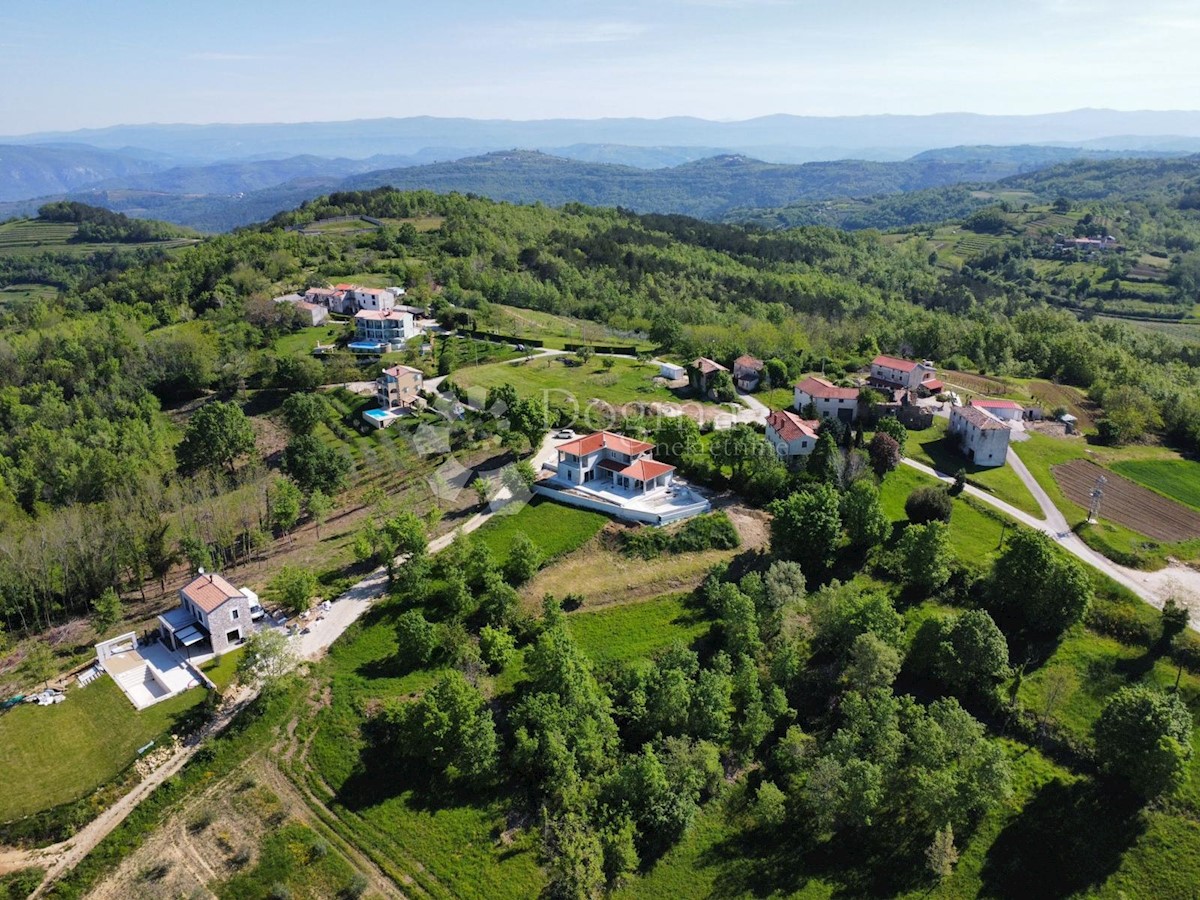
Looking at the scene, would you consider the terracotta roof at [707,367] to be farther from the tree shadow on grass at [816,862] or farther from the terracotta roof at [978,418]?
the tree shadow on grass at [816,862]

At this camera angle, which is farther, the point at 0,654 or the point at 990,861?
the point at 0,654

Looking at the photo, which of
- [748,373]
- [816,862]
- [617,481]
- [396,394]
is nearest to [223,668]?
[617,481]

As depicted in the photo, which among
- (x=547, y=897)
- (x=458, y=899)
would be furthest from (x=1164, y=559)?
(x=458, y=899)

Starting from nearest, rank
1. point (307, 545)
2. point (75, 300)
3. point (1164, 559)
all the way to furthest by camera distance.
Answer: point (1164, 559)
point (307, 545)
point (75, 300)

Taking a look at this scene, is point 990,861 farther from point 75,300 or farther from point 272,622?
point 75,300

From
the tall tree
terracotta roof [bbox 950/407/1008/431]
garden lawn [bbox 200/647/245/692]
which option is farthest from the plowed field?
the tall tree

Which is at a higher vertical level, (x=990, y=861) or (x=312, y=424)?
(x=312, y=424)
